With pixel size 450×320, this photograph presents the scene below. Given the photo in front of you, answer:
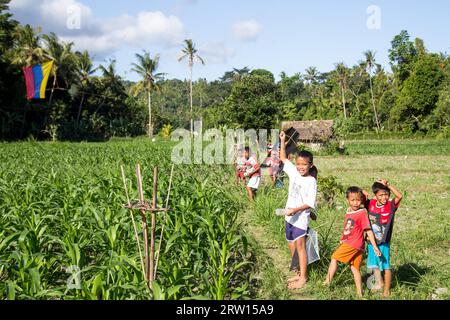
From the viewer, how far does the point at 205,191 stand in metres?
6.96

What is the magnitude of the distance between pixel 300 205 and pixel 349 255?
70cm

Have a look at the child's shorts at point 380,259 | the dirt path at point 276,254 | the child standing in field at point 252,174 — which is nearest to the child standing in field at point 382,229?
the child's shorts at point 380,259

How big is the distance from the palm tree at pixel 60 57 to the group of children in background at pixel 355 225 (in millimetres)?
39734

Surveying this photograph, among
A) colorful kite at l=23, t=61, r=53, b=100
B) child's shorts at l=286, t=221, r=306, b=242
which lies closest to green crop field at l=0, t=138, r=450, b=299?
child's shorts at l=286, t=221, r=306, b=242

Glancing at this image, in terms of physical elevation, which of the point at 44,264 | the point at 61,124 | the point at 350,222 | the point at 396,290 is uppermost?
the point at 61,124

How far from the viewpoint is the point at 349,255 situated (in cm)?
425

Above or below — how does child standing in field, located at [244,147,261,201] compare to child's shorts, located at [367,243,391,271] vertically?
above

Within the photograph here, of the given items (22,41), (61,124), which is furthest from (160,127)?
(22,41)

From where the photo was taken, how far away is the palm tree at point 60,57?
41281 millimetres

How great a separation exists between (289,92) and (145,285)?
6960 cm

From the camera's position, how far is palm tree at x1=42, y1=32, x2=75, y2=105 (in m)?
41.3

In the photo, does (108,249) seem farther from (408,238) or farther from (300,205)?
(408,238)

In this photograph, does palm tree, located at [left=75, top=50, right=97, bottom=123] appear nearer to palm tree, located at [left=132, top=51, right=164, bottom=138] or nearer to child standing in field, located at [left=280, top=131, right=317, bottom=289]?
palm tree, located at [left=132, top=51, right=164, bottom=138]
